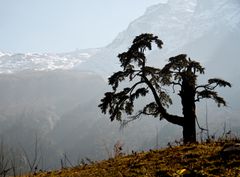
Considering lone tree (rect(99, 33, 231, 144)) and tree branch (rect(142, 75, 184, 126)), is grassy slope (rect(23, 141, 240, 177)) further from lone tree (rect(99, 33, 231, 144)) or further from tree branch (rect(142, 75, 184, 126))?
lone tree (rect(99, 33, 231, 144))

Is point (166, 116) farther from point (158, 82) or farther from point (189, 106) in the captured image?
Result: point (158, 82)

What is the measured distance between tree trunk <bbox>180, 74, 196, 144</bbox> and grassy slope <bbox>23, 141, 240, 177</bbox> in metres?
7.66

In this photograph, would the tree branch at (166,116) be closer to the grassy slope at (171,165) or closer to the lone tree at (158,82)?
the lone tree at (158,82)

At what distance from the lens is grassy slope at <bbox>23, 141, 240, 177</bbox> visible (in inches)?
323

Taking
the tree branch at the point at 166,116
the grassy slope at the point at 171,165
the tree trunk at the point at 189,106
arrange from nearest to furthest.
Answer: the grassy slope at the point at 171,165 → the tree trunk at the point at 189,106 → the tree branch at the point at 166,116

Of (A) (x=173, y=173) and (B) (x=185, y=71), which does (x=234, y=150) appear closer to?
(A) (x=173, y=173)

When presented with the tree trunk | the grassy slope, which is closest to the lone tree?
the tree trunk

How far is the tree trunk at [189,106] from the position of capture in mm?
18906

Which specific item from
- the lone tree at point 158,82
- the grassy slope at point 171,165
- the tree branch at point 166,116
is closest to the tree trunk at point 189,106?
the lone tree at point 158,82

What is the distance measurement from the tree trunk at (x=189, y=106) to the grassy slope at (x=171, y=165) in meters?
7.66

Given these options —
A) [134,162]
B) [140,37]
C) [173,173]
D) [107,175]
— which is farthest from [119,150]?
[140,37]

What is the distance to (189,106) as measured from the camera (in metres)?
19.4

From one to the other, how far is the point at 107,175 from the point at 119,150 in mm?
2796

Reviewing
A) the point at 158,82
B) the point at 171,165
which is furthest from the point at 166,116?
the point at 171,165
